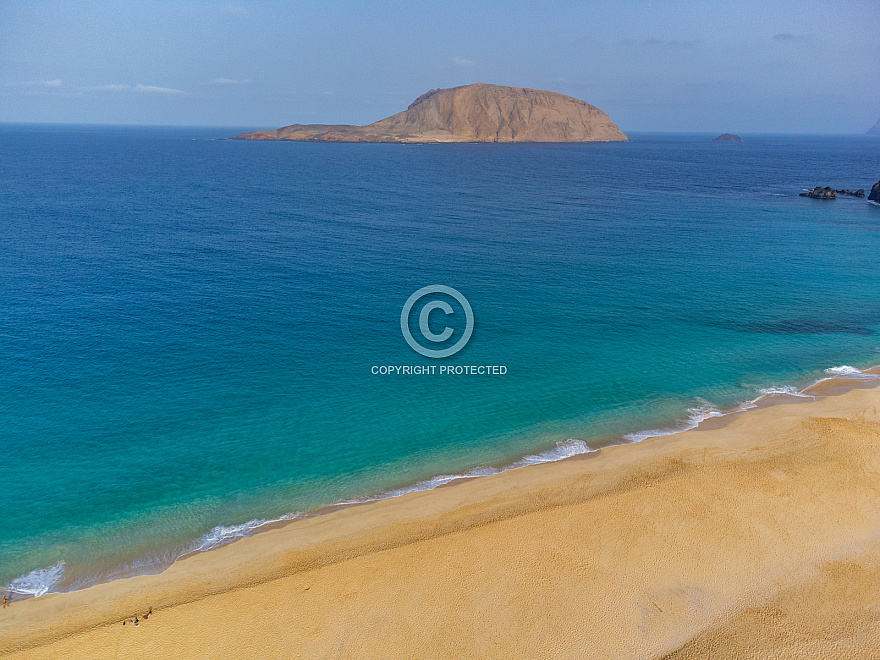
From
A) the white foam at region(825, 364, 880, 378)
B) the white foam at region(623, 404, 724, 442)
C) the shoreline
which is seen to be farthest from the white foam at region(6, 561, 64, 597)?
the white foam at region(825, 364, 880, 378)

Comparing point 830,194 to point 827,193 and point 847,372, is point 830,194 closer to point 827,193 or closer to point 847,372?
point 827,193

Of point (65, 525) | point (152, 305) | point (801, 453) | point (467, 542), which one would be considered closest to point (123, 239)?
point (152, 305)

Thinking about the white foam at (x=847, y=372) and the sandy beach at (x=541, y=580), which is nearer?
the sandy beach at (x=541, y=580)

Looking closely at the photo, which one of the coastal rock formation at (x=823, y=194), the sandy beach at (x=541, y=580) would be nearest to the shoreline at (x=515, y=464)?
the sandy beach at (x=541, y=580)

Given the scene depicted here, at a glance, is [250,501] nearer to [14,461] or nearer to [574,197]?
[14,461]

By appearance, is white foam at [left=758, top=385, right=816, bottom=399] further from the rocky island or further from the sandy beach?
the rocky island

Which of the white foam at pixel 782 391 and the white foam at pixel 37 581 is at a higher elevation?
the white foam at pixel 782 391

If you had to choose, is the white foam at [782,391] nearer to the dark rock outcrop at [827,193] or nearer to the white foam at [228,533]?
the white foam at [228,533]
